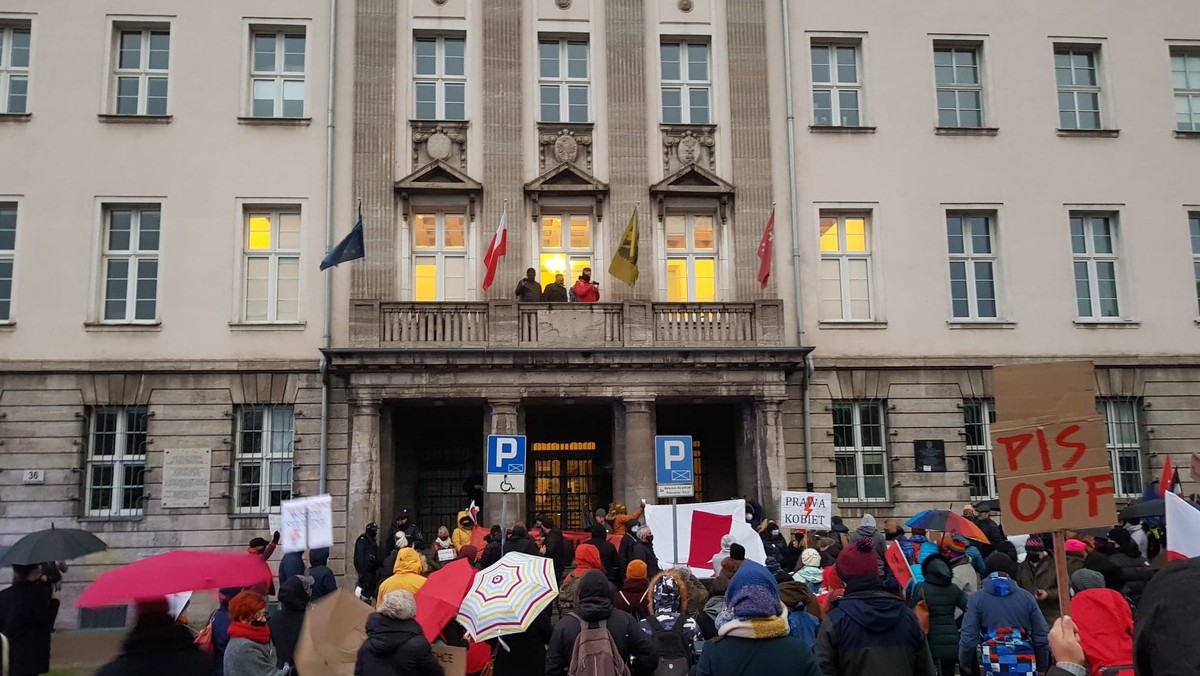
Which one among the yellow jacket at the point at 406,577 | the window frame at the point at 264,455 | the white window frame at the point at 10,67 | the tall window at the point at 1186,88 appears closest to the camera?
the yellow jacket at the point at 406,577

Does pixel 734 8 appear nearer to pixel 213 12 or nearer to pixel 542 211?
pixel 542 211

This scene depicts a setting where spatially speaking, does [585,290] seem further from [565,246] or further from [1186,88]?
[1186,88]

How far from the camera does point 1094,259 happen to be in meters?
25.2

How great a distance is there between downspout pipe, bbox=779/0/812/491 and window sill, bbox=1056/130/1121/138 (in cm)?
690

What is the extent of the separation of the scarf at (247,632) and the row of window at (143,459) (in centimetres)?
1536

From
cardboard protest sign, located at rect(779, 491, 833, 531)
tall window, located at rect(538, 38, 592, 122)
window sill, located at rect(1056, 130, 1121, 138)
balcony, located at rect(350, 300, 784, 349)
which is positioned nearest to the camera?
cardboard protest sign, located at rect(779, 491, 833, 531)

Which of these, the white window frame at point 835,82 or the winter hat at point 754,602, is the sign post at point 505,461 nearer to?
the winter hat at point 754,602

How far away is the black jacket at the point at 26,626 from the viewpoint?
10.6 m

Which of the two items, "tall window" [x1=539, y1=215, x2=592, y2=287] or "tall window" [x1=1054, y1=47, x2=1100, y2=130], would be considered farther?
"tall window" [x1=1054, y1=47, x2=1100, y2=130]

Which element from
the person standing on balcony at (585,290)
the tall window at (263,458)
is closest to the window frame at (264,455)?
the tall window at (263,458)

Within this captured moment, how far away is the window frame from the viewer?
73.1 ft

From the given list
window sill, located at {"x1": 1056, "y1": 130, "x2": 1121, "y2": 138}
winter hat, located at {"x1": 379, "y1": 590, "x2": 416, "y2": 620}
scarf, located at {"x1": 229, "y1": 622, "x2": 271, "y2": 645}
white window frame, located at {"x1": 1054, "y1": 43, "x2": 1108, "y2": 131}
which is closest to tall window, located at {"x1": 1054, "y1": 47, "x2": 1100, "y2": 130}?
white window frame, located at {"x1": 1054, "y1": 43, "x2": 1108, "y2": 131}

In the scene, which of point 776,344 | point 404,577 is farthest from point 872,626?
point 776,344

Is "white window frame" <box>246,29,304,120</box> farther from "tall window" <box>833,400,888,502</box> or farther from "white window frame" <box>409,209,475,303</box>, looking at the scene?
"tall window" <box>833,400,888,502</box>
